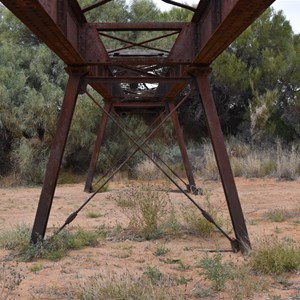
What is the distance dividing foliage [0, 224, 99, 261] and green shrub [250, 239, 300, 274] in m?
2.45

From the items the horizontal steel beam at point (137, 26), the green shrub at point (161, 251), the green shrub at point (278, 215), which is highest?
the horizontal steel beam at point (137, 26)

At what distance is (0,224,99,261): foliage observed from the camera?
6.37 metres

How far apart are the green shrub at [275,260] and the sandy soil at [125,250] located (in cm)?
14

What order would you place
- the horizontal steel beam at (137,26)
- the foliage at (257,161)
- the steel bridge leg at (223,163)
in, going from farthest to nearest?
the foliage at (257,161)
the horizontal steel beam at (137,26)
the steel bridge leg at (223,163)

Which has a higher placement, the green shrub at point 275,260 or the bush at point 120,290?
the green shrub at point 275,260

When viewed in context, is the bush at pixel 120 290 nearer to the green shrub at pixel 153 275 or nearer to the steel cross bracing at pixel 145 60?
the green shrub at pixel 153 275

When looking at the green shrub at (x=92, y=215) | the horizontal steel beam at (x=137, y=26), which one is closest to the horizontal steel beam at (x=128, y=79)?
the horizontal steel beam at (x=137, y=26)

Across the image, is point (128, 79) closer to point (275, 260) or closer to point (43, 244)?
point (43, 244)

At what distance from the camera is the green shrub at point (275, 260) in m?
5.23

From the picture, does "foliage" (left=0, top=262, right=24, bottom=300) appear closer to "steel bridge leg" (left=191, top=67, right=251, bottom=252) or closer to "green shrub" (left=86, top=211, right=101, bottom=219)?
"steel bridge leg" (left=191, top=67, right=251, bottom=252)

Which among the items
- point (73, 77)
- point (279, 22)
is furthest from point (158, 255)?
point (279, 22)

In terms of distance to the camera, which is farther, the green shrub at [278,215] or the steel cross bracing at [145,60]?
the green shrub at [278,215]

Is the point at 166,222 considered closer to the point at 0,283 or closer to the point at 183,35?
the point at 183,35

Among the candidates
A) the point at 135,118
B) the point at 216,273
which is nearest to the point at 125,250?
the point at 216,273
